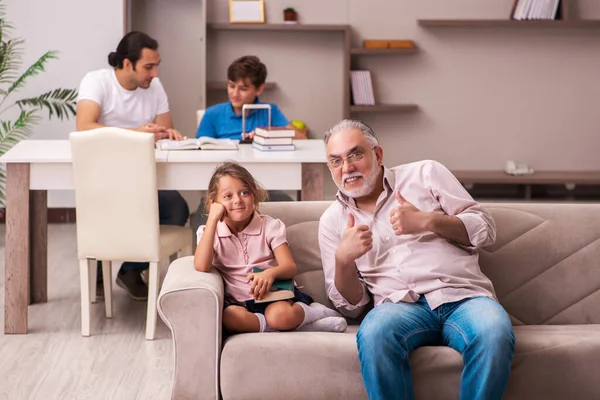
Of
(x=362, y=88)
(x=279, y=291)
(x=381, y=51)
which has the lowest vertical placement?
(x=279, y=291)

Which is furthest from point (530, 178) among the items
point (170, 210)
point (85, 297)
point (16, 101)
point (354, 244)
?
point (354, 244)

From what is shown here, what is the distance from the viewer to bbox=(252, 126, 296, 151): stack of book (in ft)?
14.0

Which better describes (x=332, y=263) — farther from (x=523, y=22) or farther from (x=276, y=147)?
(x=523, y=22)

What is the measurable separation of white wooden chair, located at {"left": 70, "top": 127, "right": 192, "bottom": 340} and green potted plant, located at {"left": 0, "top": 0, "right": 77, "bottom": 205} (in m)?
2.23

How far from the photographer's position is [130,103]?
4.70 meters

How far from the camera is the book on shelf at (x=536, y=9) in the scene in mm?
6656

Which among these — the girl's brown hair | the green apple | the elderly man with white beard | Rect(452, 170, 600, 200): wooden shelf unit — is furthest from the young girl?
Rect(452, 170, 600, 200): wooden shelf unit

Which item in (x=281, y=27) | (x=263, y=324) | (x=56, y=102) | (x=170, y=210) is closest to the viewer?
(x=263, y=324)

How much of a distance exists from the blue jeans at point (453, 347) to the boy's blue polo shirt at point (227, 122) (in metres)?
2.35

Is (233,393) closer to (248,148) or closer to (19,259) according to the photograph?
(19,259)

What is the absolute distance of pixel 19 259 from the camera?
393 cm

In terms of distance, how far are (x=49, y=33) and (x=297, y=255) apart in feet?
12.5

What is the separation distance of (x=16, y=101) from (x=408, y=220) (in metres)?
4.06

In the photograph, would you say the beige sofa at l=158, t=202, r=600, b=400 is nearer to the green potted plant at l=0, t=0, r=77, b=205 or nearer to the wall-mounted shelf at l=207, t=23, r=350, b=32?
the green potted plant at l=0, t=0, r=77, b=205
